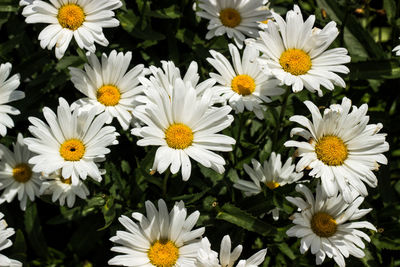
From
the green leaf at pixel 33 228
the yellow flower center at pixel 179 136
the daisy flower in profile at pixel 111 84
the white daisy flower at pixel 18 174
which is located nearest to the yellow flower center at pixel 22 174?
the white daisy flower at pixel 18 174

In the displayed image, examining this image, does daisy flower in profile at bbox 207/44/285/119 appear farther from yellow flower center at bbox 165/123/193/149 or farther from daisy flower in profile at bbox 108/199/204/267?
daisy flower in profile at bbox 108/199/204/267

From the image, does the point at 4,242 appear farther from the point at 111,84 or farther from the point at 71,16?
the point at 71,16

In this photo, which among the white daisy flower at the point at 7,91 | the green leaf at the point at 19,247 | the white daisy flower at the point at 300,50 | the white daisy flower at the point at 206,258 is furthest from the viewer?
the green leaf at the point at 19,247

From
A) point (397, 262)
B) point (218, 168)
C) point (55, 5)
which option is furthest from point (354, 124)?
point (55, 5)

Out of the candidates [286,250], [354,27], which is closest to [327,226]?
[286,250]

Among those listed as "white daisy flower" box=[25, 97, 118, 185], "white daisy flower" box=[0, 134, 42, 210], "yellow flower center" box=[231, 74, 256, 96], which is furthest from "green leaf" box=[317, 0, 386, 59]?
"white daisy flower" box=[0, 134, 42, 210]

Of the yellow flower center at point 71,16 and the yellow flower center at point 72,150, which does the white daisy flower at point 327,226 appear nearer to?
the yellow flower center at point 72,150

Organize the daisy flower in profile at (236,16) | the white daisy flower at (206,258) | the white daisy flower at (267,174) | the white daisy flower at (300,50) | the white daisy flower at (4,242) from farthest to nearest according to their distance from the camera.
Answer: the daisy flower in profile at (236,16) < the white daisy flower at (267,174) < the white daisy flower at (300,50) < the white daisy flower at (4,242) < the white daisy flower at (206,258)

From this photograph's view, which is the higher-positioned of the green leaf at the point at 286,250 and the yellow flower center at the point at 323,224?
the yellow flower center at the point at 323,224
